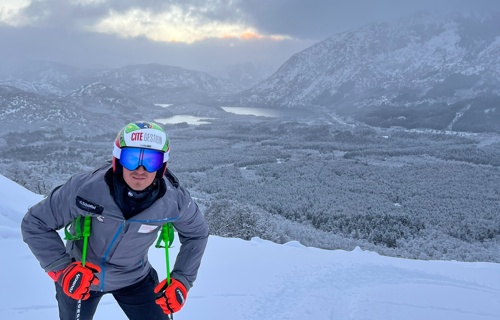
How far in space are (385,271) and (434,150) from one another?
3036 inches

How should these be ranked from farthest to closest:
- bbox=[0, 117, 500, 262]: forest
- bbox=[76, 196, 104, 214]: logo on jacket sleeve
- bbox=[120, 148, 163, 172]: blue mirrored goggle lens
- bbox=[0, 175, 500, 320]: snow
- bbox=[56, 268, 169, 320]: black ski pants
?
1. bbox=[0, 117, 500, 262]: forest
2. bbox=[0, 175, 500, 320]: snow
3. bbox=[56, 268, 169, 320]: black ski pants
4. bbox=[120, 148, 163, 172]: blue mirrored goggle lens
5. bbox=[76, 196, 104, 214]: logo on jacket sleeve

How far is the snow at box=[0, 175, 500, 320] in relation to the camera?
19.9 ft

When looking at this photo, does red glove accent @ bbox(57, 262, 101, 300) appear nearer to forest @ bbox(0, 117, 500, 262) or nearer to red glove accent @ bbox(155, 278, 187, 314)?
red glove accent @ bbox(155, 278, 187, 314)

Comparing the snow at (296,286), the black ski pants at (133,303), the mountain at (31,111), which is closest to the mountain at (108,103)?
the mountain at (31,111)

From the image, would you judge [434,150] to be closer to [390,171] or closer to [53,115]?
[390,171]

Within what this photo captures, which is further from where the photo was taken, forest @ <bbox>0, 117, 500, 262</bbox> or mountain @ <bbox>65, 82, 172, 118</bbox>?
mountain @ <bbox>65, 82, 172, 118</bbox>

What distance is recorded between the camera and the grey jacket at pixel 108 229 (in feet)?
10.8

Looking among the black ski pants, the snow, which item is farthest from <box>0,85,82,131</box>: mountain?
the black ski pants

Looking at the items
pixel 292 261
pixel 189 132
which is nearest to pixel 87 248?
pixel 292 261

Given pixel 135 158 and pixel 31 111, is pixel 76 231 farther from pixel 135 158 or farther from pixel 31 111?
pixel 31 111

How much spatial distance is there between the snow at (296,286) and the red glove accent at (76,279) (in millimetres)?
2427

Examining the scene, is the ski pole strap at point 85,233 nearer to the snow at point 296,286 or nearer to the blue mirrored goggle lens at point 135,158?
the blue mirrored goggle lens at point 135,158

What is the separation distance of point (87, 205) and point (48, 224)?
381mm

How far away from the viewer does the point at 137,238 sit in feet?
11.9
